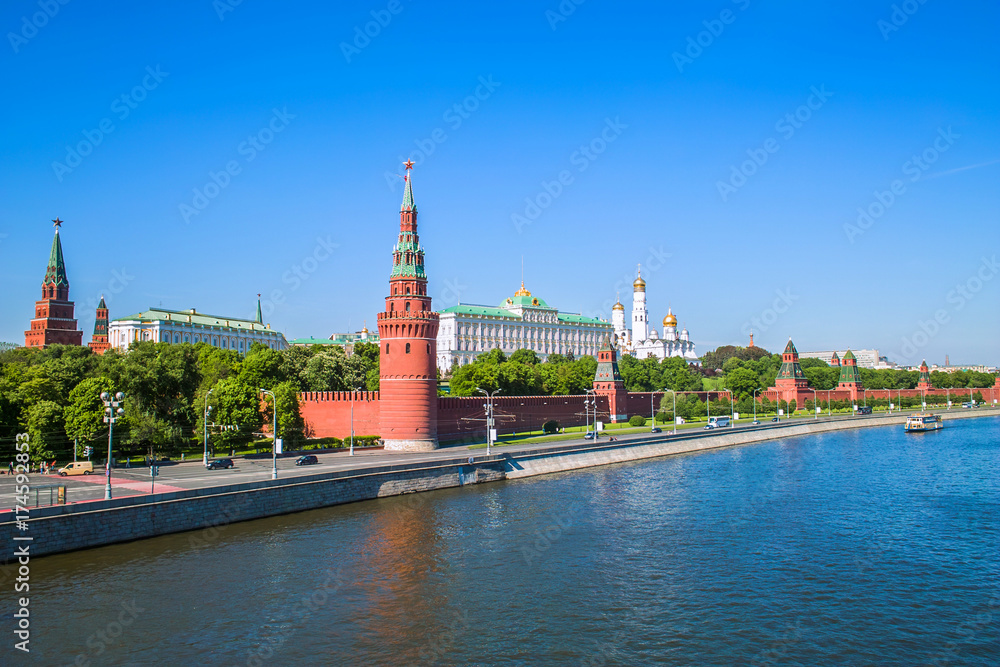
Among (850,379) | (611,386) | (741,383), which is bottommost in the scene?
(611,386)

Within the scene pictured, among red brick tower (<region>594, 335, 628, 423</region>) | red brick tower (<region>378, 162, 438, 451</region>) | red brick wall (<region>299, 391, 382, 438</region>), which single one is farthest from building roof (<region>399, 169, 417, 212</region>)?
red brick tower (<region>594, 335, 628, 423</region>)

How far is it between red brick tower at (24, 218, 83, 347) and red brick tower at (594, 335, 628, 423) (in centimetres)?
6183

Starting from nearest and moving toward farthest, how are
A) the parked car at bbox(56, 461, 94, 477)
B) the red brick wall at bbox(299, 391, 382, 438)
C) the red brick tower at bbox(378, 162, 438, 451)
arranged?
the parked car at bbox(56, 461, 94, 477) < the red brick tower at bbox(378, 162, 438, 451) < the red brick wall at bbox(299, 391, 382, 438)

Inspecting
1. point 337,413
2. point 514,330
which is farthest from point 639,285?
point 337,413

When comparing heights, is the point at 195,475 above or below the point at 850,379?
below

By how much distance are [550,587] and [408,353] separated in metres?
34.3

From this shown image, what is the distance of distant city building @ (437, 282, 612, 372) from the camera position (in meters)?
156

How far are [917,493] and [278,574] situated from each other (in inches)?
1406

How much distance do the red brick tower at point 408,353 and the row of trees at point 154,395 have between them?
7145mm

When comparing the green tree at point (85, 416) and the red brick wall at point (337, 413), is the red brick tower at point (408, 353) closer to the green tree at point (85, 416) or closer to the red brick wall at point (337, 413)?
the red brick wall at point (337, 413)

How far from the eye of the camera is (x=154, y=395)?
53906 millimetres

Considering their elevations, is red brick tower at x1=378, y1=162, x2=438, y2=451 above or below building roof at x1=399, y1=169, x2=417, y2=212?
below

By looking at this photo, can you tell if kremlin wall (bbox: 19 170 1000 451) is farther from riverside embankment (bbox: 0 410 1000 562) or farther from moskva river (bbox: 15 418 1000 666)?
moskva river (bbox: 15 418 1000 666)

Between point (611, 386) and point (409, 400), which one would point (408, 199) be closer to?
point (409, 400)
